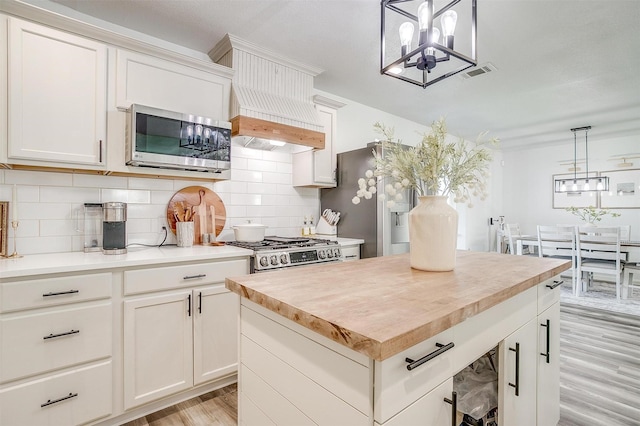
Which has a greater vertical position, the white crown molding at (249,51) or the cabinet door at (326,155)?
the white crown molding at (249,51)

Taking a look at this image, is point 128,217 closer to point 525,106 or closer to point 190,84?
point 190,84

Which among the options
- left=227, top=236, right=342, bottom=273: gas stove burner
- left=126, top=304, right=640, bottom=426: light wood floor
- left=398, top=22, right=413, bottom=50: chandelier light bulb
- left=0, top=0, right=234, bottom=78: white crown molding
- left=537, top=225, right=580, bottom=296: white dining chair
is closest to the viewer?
left=398, top=22, right=413, bottom=50: chandelier light bulb

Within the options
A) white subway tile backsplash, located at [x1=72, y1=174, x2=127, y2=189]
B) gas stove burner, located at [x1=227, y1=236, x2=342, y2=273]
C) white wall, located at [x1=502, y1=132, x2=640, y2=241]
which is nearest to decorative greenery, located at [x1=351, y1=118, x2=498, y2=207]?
gas stove burner, located at [x1=227, y1=236, x2=342, y2=273]

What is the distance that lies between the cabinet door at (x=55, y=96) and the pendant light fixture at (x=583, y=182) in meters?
6.62

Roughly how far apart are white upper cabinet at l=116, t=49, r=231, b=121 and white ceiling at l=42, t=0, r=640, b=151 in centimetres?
37

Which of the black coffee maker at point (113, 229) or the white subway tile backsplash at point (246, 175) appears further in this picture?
the white subway tile backsplash at point (246, 175)

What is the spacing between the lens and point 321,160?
11.0ft

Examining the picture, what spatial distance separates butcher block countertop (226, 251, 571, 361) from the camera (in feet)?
2.36

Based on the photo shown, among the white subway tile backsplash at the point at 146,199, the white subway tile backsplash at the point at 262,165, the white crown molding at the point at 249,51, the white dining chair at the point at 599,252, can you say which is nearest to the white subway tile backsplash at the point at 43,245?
the white subway tile backsplash at the point at 146,199

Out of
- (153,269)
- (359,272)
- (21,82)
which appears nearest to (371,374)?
(359,272)

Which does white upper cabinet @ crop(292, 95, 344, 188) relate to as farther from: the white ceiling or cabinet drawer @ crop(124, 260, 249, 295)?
cabinet drawer @ crop(124, 260, 249, 295)

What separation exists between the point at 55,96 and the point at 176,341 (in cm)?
167

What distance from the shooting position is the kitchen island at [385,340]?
738 millimetres

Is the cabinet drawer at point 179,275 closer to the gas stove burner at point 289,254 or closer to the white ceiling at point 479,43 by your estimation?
the gas stove burner at point 289,254
